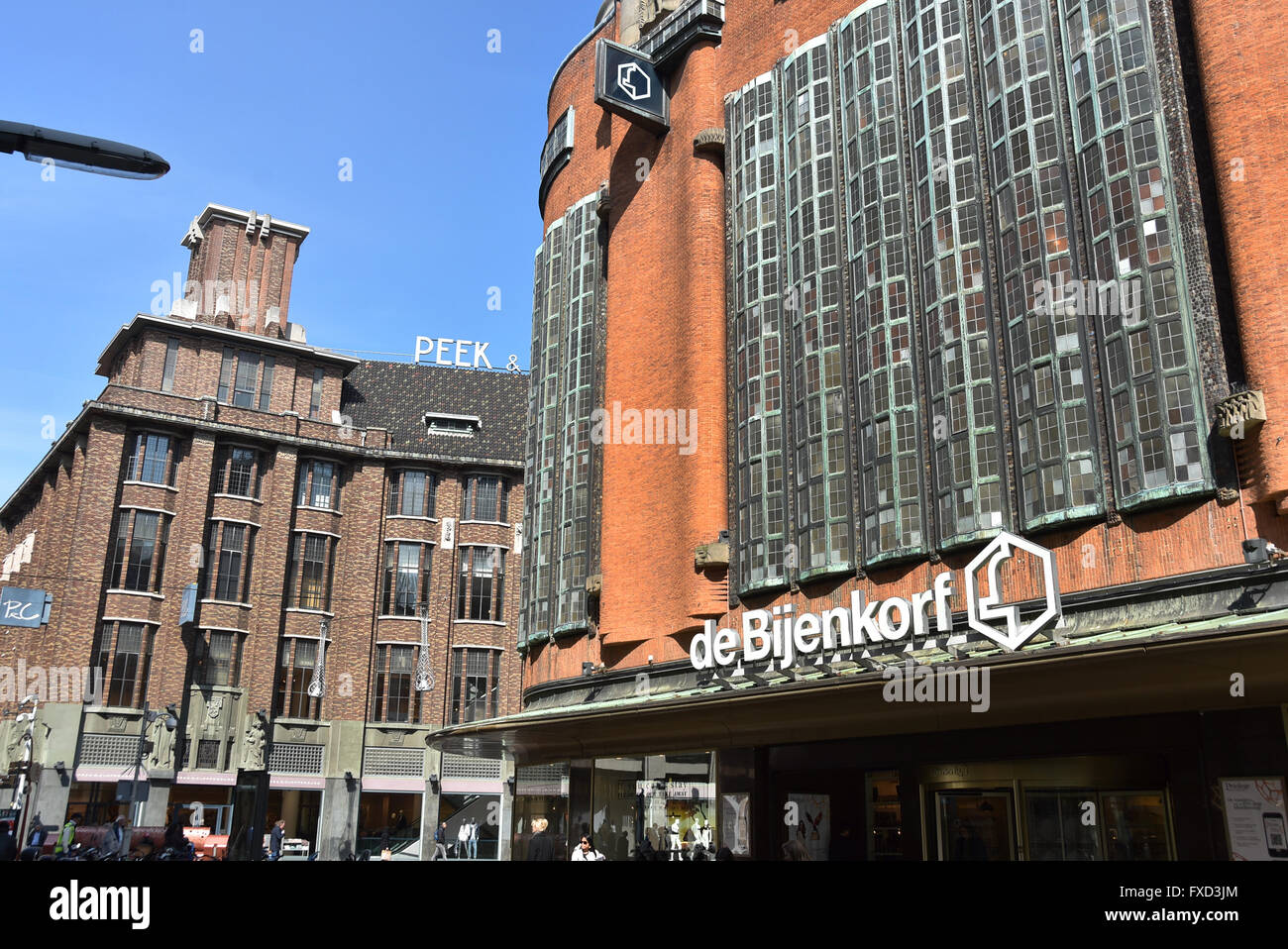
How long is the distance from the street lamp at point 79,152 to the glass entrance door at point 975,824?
16388 millimetres

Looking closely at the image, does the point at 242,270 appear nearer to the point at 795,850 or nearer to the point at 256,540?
the point at 256,540

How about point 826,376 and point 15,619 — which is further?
point 826,376

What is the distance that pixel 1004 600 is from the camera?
58.3ft

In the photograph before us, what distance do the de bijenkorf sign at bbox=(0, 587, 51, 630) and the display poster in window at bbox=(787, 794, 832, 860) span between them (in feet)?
50.9

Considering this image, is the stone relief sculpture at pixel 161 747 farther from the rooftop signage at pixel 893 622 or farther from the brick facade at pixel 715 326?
the rooftop signage at pixel 893 622

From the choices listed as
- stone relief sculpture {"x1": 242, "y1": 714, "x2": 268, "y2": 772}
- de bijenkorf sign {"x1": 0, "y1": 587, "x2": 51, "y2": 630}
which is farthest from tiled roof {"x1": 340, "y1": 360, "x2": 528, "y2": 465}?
de bijenkorf sign {"x1": 0, "y1": 587, "x2": 51, "y2": 630}

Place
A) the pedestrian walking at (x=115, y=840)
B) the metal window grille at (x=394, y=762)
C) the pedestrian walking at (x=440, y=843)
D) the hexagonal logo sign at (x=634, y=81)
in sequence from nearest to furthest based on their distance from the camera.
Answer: the hexagonal logo sign at (x=634, y=81) → the pedestrian walking at (x=115, y=840) → the pedestrian walking at (x=440, y=843) → the metal window grille at (x=394, y=762)

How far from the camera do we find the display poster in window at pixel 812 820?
72.4 ft

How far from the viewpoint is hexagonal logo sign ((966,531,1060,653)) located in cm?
1617

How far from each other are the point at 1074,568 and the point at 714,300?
12.6m

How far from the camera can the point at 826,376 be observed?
22.8m

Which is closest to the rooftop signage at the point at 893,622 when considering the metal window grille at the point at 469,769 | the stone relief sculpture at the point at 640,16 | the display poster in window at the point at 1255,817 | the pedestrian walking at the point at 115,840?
the display poster in window at the point at 1255,817
